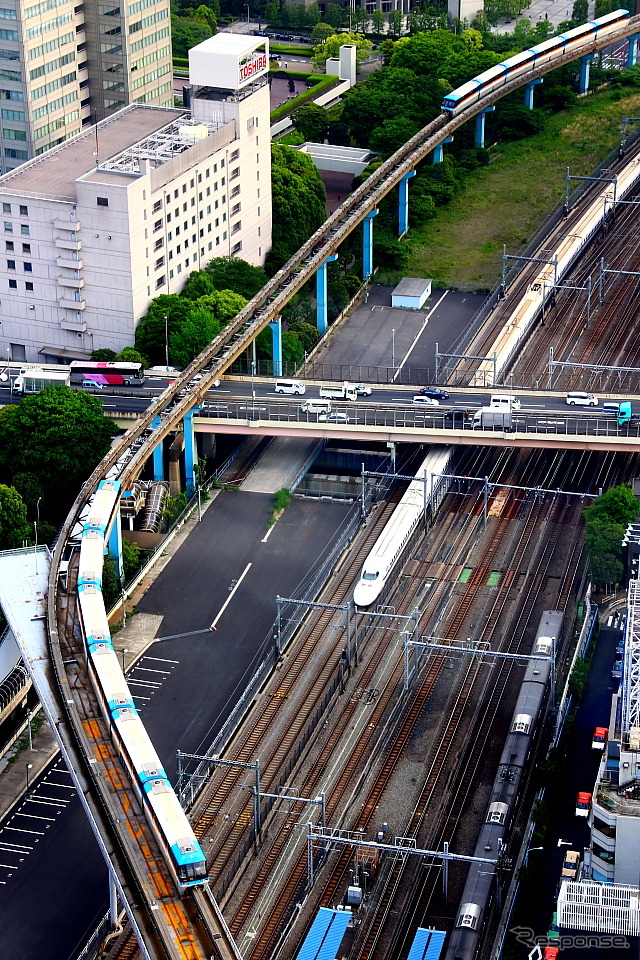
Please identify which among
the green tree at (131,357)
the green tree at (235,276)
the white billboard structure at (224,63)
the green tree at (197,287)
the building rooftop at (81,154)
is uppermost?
the white billboard structure at (224,63)

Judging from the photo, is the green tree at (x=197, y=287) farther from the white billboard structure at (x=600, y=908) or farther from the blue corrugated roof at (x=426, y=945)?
the white billboard structure at (x=600, y=908)

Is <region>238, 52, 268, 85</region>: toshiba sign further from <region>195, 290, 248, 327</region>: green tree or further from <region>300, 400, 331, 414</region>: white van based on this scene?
<region>300, 400, 331, 414</region>: white van

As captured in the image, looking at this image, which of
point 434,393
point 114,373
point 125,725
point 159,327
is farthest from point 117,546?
point 434,393

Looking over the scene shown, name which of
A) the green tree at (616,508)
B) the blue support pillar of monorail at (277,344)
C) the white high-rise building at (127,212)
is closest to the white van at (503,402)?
the green tree at (616,508)

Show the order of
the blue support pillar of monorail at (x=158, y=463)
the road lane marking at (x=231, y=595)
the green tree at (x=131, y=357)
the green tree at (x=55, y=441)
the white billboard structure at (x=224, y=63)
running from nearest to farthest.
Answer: the road lane marking at (x=231, y=595) → the green tree at (x=55, y=441) → the blue support pillar of monorail at (x=158, y=463) → the green tree at (x=131, y=357) → the white billboard structure at (x=224, y=63)

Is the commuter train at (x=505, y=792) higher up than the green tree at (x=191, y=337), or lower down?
lower down

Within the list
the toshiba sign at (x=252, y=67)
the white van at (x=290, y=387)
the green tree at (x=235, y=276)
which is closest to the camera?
the white van at (x=290, y=387)

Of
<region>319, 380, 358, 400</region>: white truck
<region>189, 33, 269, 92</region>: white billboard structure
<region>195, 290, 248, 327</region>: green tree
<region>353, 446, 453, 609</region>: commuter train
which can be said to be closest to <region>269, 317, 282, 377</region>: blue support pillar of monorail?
<region>195, 290, 248, 327</region>: green tree

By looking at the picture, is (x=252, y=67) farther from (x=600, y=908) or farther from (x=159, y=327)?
(x=600, y=908)
